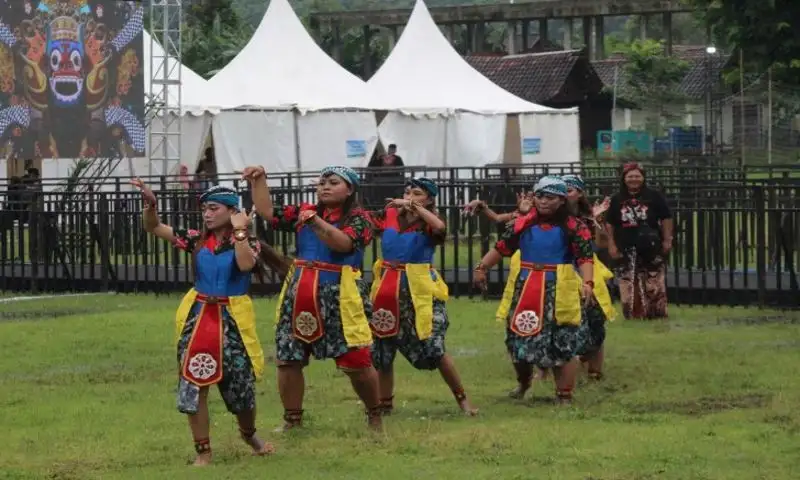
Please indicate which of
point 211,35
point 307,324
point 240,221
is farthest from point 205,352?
point 211,35

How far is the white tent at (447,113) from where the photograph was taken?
3725cm

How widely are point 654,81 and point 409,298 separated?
51.0m

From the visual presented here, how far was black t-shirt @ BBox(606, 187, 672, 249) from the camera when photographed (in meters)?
15.7

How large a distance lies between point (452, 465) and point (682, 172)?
74.8 feet

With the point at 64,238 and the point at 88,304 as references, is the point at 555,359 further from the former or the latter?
the point at 64,238

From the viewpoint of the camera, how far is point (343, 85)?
37031 millimetres

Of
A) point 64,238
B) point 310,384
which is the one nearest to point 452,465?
point 310,384

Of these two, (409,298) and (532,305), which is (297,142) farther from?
(409,298)

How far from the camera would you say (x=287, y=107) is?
3488cm

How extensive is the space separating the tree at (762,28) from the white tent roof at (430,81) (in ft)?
32.0

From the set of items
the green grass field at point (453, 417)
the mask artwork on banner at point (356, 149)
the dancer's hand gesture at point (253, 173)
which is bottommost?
the green grass field at point (453, 417)

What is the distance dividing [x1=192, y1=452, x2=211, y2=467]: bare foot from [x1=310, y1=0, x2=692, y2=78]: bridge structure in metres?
55.6

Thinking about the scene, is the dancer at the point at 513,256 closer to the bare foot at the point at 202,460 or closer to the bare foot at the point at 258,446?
the bare foot at the point at 258,446

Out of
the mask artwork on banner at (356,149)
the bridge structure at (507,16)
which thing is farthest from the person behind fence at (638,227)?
the bridge structure at (507,16)
